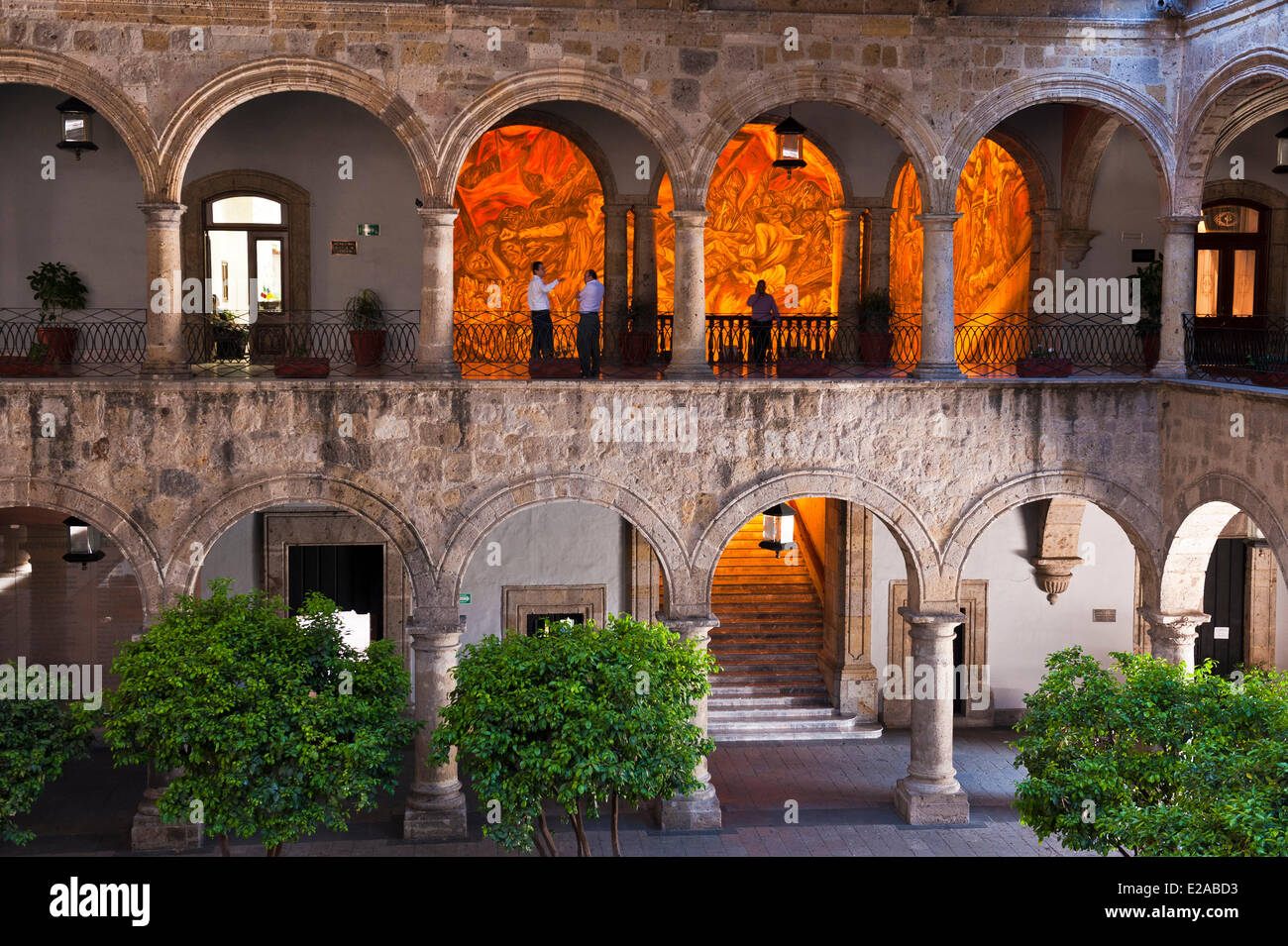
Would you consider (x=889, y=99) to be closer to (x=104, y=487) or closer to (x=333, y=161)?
(x=333, y=161)

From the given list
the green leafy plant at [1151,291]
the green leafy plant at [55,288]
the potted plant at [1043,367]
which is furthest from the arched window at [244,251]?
the green leafy plant at [1151,291]

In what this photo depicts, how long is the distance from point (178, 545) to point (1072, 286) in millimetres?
10105

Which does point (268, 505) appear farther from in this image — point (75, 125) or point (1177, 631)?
point (1177, 631)

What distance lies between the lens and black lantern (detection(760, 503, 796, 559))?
1599cm

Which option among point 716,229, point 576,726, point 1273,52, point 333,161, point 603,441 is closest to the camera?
point 576,726

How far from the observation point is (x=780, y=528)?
16016 millimetres

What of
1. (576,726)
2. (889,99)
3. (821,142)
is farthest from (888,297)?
(576,726)

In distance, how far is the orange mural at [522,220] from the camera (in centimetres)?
1655

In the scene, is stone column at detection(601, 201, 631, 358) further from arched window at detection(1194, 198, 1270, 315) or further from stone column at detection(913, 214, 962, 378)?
arched window at detection(1194, 198, 1270, 315)

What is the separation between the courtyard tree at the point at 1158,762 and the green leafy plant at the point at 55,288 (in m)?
10.6

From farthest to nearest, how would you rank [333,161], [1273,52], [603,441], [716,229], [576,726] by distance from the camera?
[716,229] → [333,161] → [603,441] → [1273,52] → [576,726]

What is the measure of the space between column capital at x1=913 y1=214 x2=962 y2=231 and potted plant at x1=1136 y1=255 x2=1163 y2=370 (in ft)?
9.44

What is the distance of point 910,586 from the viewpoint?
13828 mm

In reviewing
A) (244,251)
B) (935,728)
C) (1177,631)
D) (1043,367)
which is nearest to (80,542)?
(244,251)
